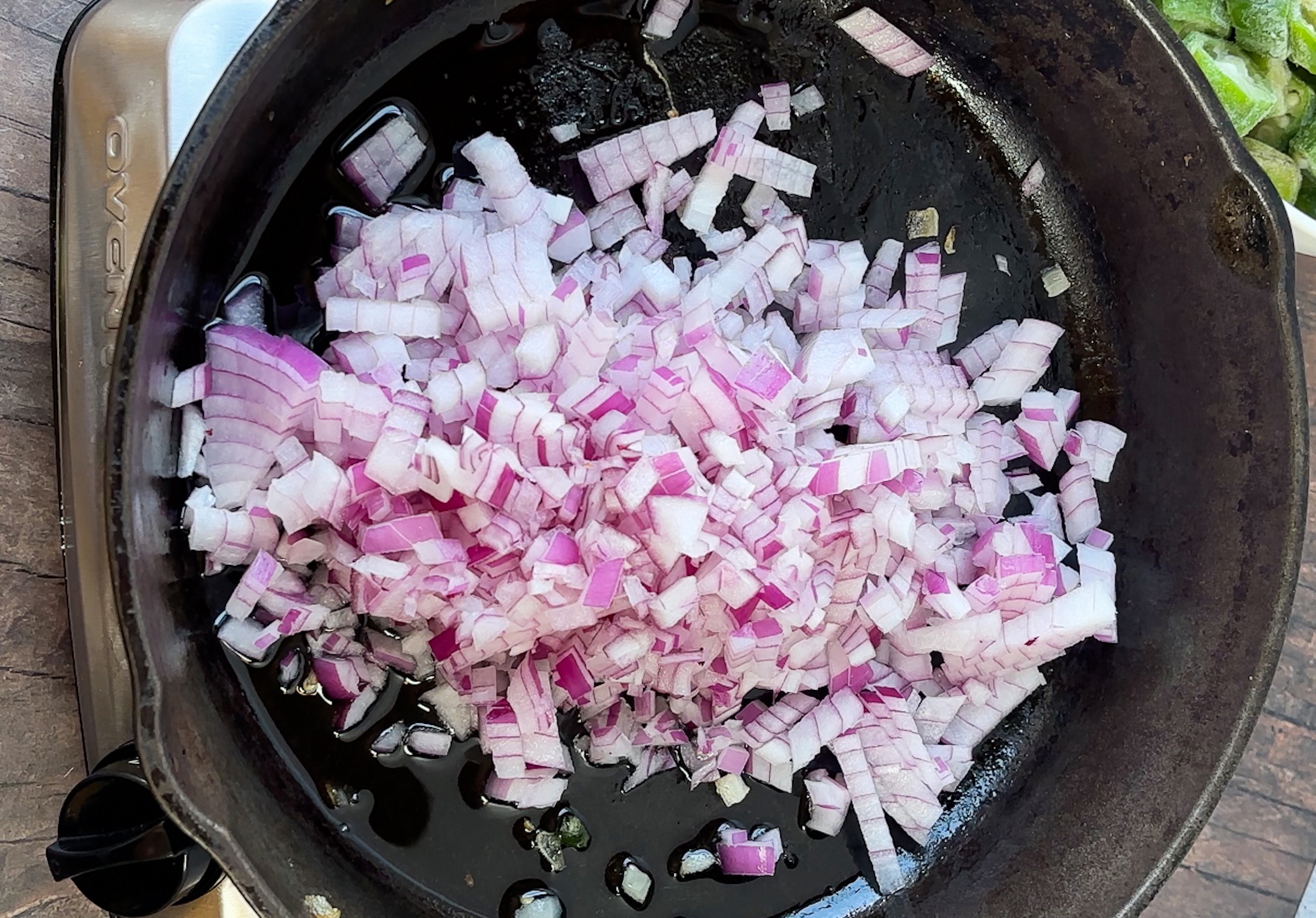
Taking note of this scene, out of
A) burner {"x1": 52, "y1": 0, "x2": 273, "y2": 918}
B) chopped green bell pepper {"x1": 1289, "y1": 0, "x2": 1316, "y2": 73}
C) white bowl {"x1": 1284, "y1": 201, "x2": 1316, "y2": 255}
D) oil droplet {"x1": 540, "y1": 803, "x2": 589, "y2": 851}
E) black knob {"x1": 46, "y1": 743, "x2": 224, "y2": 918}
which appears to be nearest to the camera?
black knob {"x1": 46, "y1": 743, "x2": 224, "y2": 918}

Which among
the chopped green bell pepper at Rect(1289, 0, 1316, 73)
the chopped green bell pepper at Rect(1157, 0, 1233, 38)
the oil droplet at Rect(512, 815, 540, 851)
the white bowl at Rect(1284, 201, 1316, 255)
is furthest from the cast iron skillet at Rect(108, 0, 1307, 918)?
the chopped green bell pepper at Rect(1289, 0, 1316, 73)

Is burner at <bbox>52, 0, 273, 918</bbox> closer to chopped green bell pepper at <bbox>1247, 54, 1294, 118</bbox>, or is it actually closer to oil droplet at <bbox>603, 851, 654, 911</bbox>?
oil droplet at <bbox>603, 851, 654, 911</bbox>

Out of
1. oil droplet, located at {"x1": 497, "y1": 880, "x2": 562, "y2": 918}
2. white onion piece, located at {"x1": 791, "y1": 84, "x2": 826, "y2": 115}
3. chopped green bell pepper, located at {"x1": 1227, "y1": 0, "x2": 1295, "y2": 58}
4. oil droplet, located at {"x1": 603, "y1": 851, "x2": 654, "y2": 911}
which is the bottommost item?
oil droplet, located at {"x1": 497, "y1": 880, "x2": 562, "y2": 918}

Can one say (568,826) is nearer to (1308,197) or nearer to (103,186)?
(103,186)

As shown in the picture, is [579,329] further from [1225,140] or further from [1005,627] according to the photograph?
[1225,140]

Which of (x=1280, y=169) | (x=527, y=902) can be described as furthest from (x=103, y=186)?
(x=1280, y=169)

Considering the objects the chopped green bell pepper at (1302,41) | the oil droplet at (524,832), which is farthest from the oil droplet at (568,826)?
the chopped green bell pepper at (1302,41)

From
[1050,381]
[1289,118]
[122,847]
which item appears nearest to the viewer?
[122,847]
